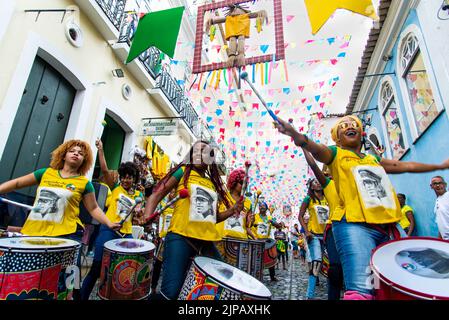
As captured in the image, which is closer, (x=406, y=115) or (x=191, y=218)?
(x=191, y=218)

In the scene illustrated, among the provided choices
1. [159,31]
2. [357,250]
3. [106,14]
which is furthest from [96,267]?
[106,14]

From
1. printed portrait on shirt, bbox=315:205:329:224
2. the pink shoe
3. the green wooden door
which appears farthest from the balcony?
the pink shoe

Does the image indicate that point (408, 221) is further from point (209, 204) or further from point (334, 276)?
point (209, 204)

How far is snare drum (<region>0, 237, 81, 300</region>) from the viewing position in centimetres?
146

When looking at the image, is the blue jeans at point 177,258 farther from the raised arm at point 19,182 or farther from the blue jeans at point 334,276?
the raised arm at point 19,182

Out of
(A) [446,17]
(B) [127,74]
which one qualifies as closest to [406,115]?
(A) [446,17]

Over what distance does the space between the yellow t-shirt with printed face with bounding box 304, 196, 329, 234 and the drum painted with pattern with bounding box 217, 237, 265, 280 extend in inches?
57.2

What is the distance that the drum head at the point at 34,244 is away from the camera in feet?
5.00

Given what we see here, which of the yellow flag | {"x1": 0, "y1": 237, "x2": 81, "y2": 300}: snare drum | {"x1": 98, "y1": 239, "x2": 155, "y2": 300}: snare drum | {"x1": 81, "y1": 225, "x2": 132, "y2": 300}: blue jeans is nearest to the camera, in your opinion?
{"x1": 0, "y1": 237, "x2": 81, "y2": 300}: snare drum

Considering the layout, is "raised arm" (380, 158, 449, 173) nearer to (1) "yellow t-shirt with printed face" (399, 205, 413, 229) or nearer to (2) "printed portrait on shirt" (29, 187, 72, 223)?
(2) "printed portrait on shirt" (29, 187, 72, 223)

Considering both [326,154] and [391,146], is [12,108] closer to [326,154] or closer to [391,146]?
[326,154]

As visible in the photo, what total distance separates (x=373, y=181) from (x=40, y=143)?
5.84m

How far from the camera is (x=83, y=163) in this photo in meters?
2.71

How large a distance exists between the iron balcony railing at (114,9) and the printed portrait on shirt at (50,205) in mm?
5744
